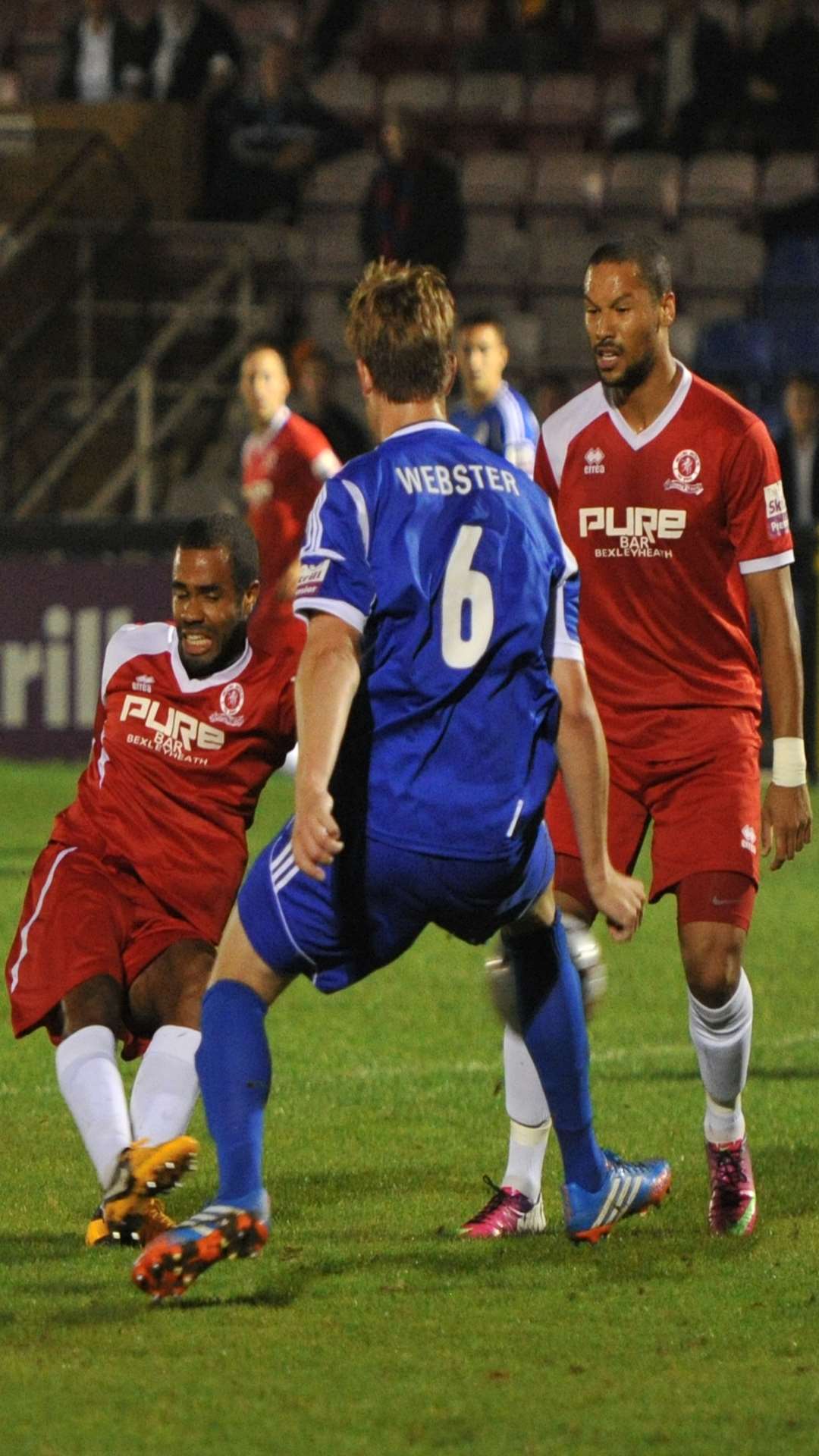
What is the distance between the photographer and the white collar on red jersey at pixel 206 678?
5449 millimetres

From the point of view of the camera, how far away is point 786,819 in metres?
5.25

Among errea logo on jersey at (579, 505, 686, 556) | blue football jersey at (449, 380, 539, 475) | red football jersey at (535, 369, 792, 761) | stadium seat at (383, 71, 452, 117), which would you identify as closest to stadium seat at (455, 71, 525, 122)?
stadium seat at (383, 71, 452, 117)

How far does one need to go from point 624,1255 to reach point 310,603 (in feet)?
5.27

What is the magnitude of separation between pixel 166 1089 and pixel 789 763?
148cm

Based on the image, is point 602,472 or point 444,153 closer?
point 602,472

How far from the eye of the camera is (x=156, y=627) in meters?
5.61

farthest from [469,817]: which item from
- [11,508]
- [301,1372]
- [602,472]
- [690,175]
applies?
[690,175]

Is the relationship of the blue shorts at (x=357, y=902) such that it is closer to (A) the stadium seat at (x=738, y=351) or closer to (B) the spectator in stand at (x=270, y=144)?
(A) the stadium seat at (x=738, y=351)

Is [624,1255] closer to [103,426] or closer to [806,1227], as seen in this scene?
[806,1227]

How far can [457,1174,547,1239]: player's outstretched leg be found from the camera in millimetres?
5289

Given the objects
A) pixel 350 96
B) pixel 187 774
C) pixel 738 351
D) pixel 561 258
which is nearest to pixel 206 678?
pixel 187 774

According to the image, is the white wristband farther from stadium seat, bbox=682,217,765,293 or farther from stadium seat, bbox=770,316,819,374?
stadium seat, bbox=682,217,765,293

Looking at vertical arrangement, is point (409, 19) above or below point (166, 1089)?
above

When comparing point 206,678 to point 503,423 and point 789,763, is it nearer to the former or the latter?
point 789,763
